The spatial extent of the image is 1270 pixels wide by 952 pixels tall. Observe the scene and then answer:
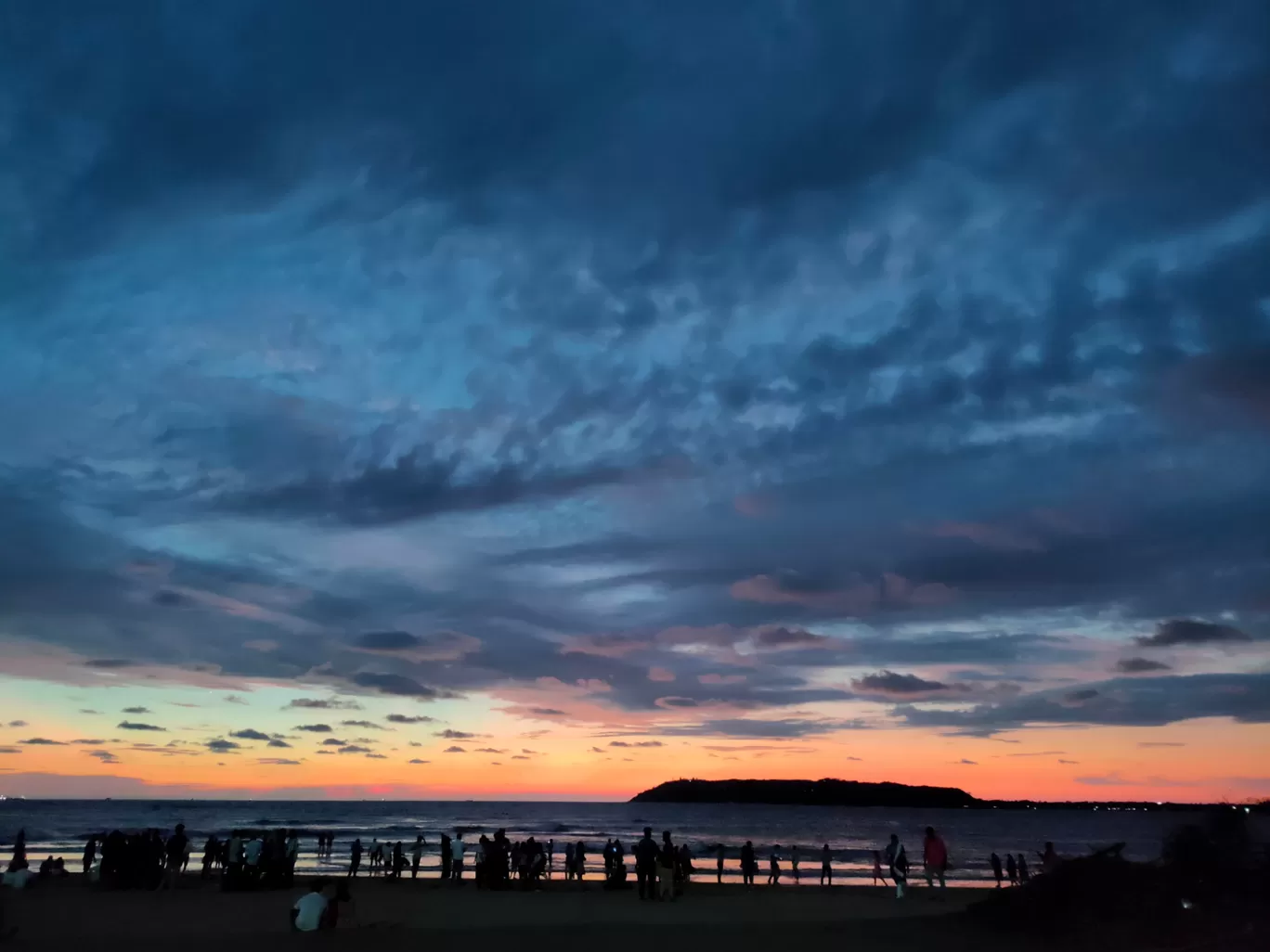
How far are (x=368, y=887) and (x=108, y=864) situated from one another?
709 centimetres

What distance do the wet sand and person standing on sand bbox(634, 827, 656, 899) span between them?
0.68 metres

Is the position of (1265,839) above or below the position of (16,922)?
above

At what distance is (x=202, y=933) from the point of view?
17.0m

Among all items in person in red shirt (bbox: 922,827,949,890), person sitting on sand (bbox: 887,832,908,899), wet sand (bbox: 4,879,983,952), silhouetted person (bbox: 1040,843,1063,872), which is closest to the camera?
wet sand (bbox: 4,879,983,952)

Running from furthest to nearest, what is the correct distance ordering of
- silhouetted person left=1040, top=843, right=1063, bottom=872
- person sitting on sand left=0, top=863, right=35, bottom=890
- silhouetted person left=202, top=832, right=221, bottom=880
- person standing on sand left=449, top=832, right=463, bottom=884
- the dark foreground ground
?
silhouetted person left=202, top=832, right=221, bottom=880 < person standing on sand left=449, top=832, right=463, bottom=884 < person sitting on sand left=0, top=863, right=35, bottom=890 < silhouetted person left=1040, top=843, right=1063, bottom=872 < the dark foreground ground

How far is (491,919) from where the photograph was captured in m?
19.8

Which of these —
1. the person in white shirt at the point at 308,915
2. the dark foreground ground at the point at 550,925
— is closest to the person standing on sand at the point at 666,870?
the dark foreground ground at the point at 550,925

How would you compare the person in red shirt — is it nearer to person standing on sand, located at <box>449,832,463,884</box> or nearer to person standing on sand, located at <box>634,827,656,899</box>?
person standing on sand, located at <box>634,827,656,899</box>

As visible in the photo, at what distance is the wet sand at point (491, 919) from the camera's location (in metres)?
15.8

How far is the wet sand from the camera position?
51.9ft

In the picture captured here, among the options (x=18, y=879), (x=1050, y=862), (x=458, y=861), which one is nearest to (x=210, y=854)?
(x=18, y=879)

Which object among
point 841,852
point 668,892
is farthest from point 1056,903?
point 841,852

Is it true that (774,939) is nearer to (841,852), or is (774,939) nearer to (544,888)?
(544,888)

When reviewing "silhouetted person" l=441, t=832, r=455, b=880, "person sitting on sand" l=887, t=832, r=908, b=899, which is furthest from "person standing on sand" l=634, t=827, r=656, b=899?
"silhouetted person" l=441, t=832, r=455, b=880
